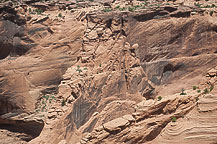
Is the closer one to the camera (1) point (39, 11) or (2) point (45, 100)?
(2) point (45, 100)

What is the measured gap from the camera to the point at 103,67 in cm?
1586

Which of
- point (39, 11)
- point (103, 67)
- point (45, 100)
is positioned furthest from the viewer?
point (39, 11)

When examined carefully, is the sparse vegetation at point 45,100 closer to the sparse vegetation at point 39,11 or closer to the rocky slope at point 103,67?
the rocky slope at point 103,67

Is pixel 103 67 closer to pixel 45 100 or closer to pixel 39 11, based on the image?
pixel 45 100

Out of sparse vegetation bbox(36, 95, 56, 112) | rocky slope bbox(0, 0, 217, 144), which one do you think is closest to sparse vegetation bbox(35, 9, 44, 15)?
rocky slope bbox(0, 0, 217, 144)

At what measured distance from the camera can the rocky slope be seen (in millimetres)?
13871

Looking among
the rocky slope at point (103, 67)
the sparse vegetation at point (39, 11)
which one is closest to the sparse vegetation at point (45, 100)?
the rocky slope at point (103, 67)

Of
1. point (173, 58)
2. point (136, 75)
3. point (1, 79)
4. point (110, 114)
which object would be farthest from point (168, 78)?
point (1, 79)

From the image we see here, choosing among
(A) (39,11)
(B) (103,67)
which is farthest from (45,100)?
(A) (39,11)

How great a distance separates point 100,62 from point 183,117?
19.9 feet

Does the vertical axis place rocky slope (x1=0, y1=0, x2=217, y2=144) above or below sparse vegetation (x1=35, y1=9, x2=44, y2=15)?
below

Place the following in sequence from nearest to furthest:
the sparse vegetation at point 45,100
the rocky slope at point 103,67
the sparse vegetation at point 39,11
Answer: the rocky slope at point 103,67 → the sparse vegetation at point 45,100 → the sparse vegetation at point 39,11

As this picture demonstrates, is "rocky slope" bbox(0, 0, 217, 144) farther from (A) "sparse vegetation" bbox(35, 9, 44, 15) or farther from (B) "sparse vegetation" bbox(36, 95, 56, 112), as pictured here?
(A) "sparse vegetation" bbox(35, 9, 44, 15)

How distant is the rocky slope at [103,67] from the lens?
1387 cm
